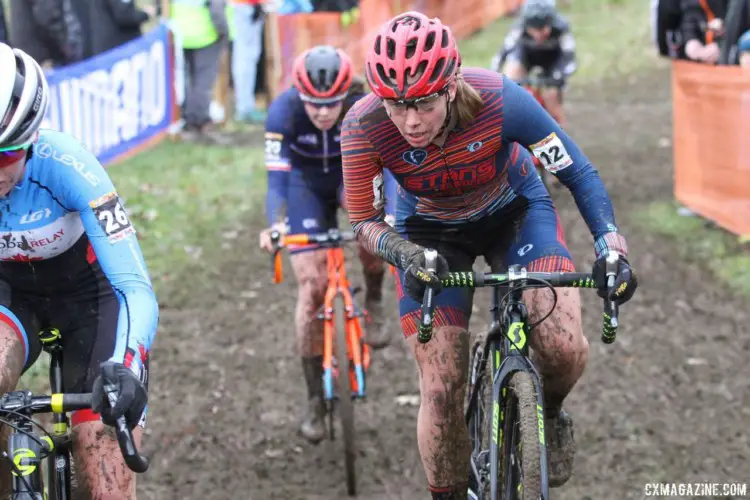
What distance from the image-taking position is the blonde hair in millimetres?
4305

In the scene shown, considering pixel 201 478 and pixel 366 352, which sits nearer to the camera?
→ pixel 201 478

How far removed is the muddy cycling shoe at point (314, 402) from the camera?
655 cm

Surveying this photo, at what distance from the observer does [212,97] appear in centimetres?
1600

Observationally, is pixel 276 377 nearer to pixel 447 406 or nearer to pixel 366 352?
pixel 366 352

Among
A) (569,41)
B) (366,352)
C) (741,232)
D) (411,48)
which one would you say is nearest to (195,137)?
(569,41)

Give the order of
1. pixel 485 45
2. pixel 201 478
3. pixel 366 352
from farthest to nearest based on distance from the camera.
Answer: pixel 485 45 → pixel 366 352 → pixel 201 478

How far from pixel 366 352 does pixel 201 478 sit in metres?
1.29

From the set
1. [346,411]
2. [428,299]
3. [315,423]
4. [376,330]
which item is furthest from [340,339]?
[428,299]

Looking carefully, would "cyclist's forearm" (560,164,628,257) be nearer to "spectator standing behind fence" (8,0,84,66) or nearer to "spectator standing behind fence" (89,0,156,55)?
"spectator standing behind fence" (8,0,84,66)

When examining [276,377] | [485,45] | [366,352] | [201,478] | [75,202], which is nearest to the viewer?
[75,202]

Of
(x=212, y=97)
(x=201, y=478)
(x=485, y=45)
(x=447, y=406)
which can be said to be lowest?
(x=485, y=45)

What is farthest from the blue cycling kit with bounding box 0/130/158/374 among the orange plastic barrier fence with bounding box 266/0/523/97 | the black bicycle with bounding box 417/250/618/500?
the orange plastic barrier fence with bounding box 266/0/523/97

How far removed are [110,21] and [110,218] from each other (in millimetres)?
10681

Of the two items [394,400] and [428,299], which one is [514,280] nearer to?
[428,299]
